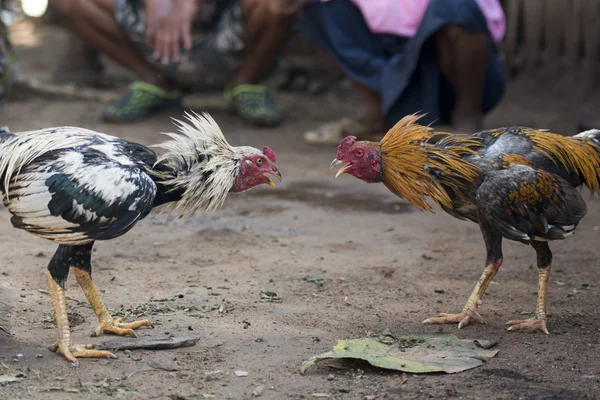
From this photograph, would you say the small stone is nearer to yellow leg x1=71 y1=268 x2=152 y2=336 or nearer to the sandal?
yellow leg x1=71 y1=268 x2=152 y2=336

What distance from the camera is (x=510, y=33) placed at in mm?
9812

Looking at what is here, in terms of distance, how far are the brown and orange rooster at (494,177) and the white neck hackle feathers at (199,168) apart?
55 cm

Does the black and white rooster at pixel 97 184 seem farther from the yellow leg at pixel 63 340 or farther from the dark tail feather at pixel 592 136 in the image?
the dark tail feather at pixel 592 136

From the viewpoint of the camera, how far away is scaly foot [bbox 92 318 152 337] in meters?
3.93

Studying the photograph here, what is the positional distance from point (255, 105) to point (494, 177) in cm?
497

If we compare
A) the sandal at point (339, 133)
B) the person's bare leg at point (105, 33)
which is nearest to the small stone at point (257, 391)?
the sandal at point (339, 133)

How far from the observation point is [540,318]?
4188 mm

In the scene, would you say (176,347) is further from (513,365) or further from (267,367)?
(513,365)

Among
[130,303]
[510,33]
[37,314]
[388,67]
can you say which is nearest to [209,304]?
[130,303]

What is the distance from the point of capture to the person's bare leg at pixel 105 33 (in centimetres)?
873

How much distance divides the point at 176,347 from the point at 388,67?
4.54m

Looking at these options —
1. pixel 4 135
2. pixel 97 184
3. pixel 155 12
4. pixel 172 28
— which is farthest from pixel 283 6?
pixel 97 184

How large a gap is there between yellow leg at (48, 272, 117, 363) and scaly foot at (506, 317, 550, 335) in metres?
1.90

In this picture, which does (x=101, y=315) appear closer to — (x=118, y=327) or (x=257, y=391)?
(x=118, y=327)
